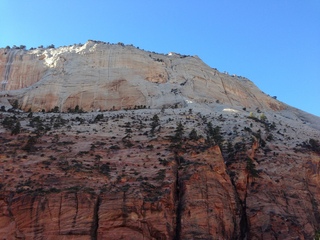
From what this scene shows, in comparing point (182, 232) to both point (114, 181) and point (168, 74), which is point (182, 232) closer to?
point (114, 181)

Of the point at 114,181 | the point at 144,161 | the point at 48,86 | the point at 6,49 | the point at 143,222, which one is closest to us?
the point at 143,222

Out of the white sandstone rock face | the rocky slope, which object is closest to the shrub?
the rocky slope

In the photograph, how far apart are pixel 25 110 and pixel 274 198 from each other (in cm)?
3266

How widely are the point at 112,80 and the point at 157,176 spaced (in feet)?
99.9

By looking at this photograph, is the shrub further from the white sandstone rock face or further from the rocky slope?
the white sandstone rock face

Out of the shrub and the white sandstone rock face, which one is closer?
the shrub

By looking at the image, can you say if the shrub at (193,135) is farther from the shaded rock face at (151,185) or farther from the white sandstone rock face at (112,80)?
the white sandstone rock face at (112,80)

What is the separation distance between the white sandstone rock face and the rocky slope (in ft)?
11.9

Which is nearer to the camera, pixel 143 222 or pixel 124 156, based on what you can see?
pixel 143 222

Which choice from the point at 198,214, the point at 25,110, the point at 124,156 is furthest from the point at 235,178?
the point at 25,110

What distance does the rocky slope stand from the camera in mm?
28078

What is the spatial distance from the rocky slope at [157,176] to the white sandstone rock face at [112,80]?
3.61 meters

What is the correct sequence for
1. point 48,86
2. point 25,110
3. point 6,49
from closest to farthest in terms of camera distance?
point 25,110 < point 48,86 < point 6,49

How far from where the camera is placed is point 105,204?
94.5 ft
